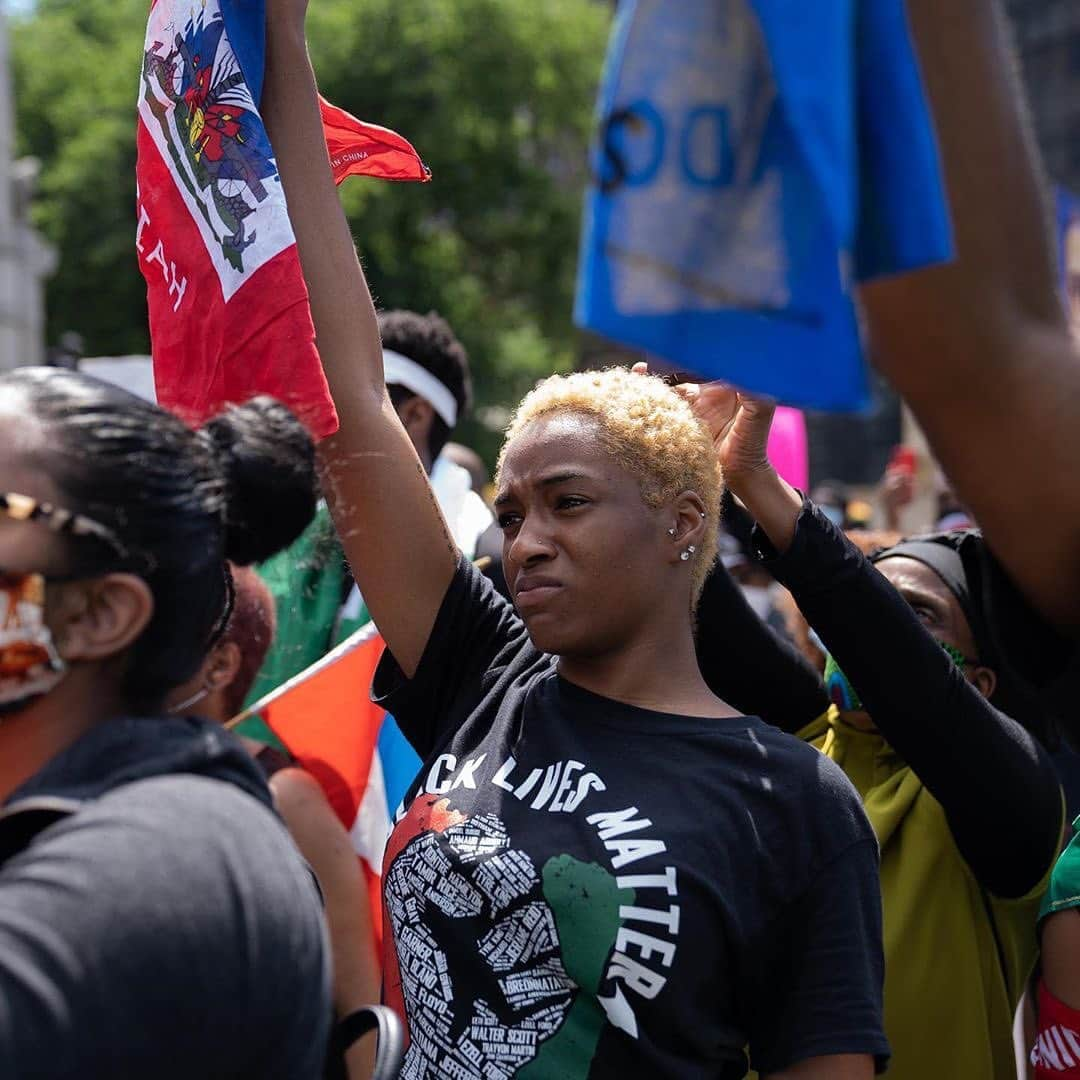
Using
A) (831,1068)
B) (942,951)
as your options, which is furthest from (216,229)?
(942,951)

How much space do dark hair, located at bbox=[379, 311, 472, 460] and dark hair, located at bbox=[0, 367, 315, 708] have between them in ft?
8.05

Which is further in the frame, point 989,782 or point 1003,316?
point 989,782

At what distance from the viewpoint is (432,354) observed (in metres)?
4.30

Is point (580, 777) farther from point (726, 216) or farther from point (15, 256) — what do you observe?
point (15, 256)

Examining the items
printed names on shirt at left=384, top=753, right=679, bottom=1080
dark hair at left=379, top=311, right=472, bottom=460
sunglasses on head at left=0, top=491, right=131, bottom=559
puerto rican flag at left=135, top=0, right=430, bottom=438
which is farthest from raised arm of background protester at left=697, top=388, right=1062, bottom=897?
dark hair at left=379, top=311, right=472, bottom=460

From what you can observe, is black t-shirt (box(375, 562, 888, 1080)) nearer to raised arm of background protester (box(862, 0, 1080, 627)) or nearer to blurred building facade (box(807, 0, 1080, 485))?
raised arm of background protester (box(862, 0, 1080, 627))

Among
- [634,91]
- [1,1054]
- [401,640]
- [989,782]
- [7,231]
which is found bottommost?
[7,231]

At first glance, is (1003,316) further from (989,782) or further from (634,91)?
(989,782)

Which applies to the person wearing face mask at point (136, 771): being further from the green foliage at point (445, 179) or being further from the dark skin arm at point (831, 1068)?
the green foliage at point (445, 179)

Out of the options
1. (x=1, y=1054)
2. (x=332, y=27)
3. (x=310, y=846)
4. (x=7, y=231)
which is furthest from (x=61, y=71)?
(x=1, y=1054)

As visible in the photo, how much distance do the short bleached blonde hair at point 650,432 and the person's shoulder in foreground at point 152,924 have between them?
96cm

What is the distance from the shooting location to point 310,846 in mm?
3090

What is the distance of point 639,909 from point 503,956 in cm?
19

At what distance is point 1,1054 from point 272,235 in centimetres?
125
